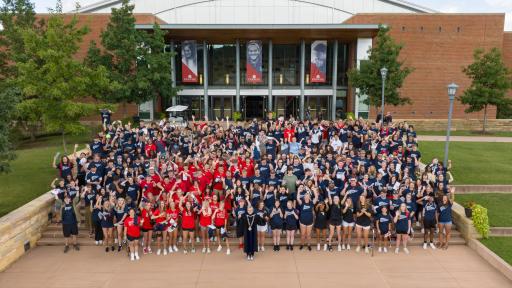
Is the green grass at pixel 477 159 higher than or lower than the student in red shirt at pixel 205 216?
higher

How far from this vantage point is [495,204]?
14430 millimetres

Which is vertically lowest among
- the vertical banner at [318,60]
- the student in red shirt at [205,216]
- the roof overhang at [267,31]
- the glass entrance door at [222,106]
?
the student in red shirt at [205,216]

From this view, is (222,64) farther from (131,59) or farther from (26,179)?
(26,179)

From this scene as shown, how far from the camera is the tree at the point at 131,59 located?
92.2 feet

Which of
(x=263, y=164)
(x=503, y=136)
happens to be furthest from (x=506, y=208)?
(x=503, y=136)

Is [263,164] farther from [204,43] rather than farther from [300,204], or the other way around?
[204,43]

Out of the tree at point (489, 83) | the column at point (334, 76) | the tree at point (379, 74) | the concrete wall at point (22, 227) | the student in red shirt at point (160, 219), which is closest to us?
the concrete wall at point (22, 227)

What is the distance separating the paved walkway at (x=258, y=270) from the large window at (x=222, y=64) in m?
27.3

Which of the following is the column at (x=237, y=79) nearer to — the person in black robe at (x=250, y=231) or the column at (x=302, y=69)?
the column at (x=302, y=69)

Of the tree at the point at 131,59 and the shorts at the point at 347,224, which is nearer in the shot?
the shorts at the point at 347,224

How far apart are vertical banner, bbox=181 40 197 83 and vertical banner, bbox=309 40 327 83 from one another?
10768mm

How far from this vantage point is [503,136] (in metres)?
29.0

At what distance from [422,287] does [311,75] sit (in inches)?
1087

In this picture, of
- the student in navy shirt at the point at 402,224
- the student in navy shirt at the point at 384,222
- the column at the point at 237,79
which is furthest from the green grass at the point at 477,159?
the column at the point at 237,79
